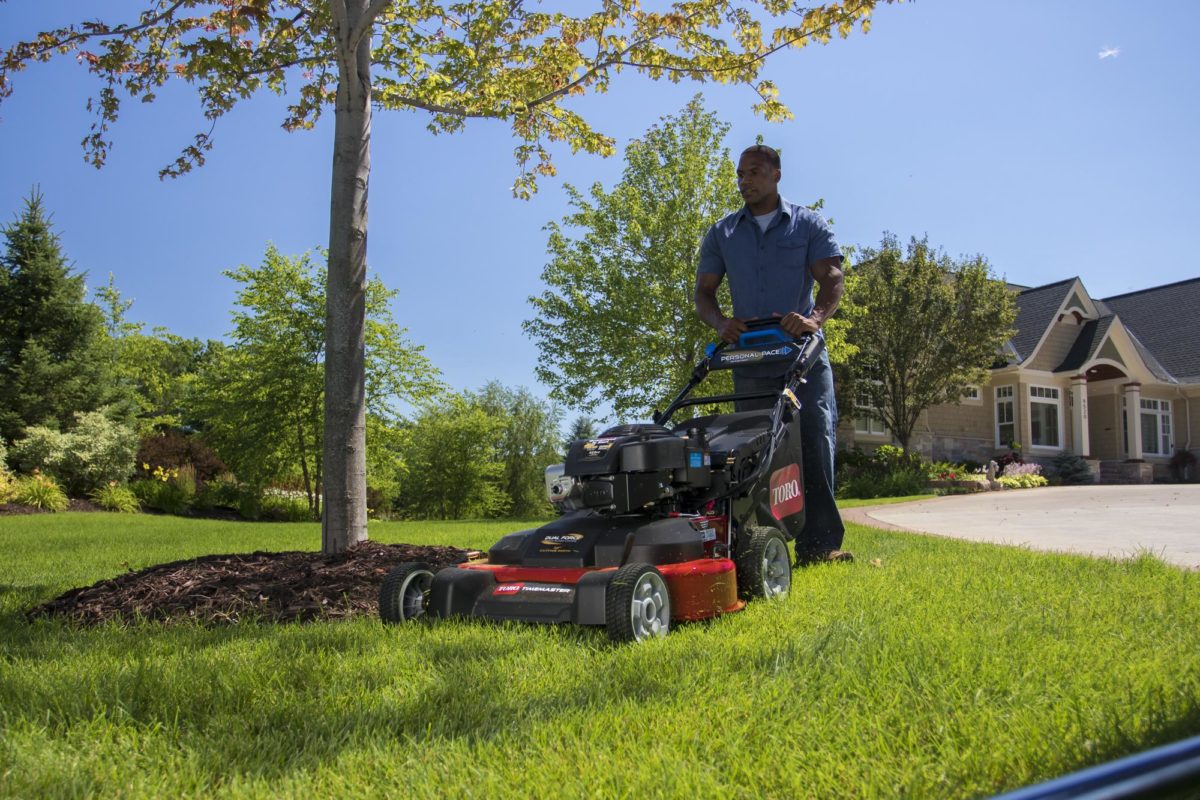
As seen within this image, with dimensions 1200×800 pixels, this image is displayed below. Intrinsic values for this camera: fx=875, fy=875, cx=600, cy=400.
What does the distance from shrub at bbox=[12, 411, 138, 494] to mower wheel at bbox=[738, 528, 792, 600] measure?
62.8 ft

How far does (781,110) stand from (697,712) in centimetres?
564

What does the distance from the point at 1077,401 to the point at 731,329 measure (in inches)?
967

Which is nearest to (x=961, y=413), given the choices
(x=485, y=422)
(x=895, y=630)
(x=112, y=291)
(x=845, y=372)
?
(x=845, y=372)

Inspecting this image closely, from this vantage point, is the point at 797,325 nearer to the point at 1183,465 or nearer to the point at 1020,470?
the point at 1020,470

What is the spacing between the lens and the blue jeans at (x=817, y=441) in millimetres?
5082

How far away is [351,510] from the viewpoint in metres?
5.45

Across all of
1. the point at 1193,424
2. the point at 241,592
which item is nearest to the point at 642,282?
the point at 241,592

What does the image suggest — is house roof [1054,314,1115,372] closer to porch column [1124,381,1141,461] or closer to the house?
the house

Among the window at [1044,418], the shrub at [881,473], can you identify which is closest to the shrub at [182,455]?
the shrub at [881,473]

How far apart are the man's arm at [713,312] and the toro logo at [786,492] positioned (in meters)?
0.81

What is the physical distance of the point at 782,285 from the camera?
5.08 m

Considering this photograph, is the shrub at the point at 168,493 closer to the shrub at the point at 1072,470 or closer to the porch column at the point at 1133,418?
the shrub at the point at 1072,470

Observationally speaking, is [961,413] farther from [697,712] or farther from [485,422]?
[697,712]

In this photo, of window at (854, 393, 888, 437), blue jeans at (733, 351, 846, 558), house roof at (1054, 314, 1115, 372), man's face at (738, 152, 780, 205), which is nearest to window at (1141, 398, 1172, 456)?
house roof at (1054, 314, 1115, 372)
